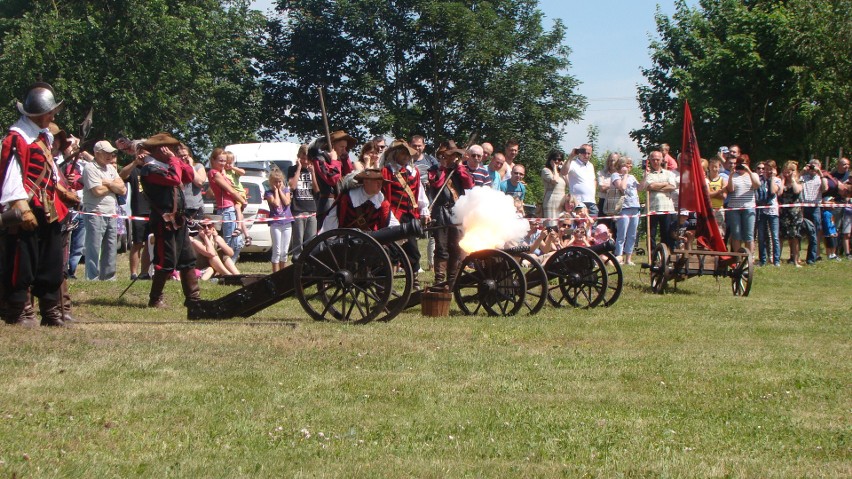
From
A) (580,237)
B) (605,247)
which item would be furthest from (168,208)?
(580,237)

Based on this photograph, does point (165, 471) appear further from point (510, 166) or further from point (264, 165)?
point (264, 165)

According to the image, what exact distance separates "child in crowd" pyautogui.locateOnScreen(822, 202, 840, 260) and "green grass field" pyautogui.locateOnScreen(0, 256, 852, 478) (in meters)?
10.4

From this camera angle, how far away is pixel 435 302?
10656 mm

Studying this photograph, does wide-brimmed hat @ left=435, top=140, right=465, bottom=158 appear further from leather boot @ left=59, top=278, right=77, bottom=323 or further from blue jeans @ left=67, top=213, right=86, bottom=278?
blue jeans @ left=67, top=213, right=86, bottom=278

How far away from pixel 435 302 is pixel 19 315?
3.83 metres

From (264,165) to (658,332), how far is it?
16276mm

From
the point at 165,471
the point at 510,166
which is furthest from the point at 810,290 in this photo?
the point at 165,471

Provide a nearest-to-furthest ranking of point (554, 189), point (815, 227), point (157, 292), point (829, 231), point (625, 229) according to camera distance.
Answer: point (157, 292) → point (554, 189) → point (625, 229) → point (815, 227) → point (829, 231)

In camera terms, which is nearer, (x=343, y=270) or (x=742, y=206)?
(x=343, y=270)

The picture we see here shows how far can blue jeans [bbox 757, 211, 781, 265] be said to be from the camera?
18.6 m

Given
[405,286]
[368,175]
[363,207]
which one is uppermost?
[368,175]

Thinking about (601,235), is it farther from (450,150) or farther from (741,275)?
(450,150)

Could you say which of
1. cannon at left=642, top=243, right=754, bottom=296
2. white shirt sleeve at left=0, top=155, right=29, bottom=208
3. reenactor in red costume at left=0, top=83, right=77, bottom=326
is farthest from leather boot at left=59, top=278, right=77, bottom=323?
cannon at left=642, top=243, right=754, bottom=296

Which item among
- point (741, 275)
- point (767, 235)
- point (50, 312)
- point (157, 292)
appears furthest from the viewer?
point (767, 235)
